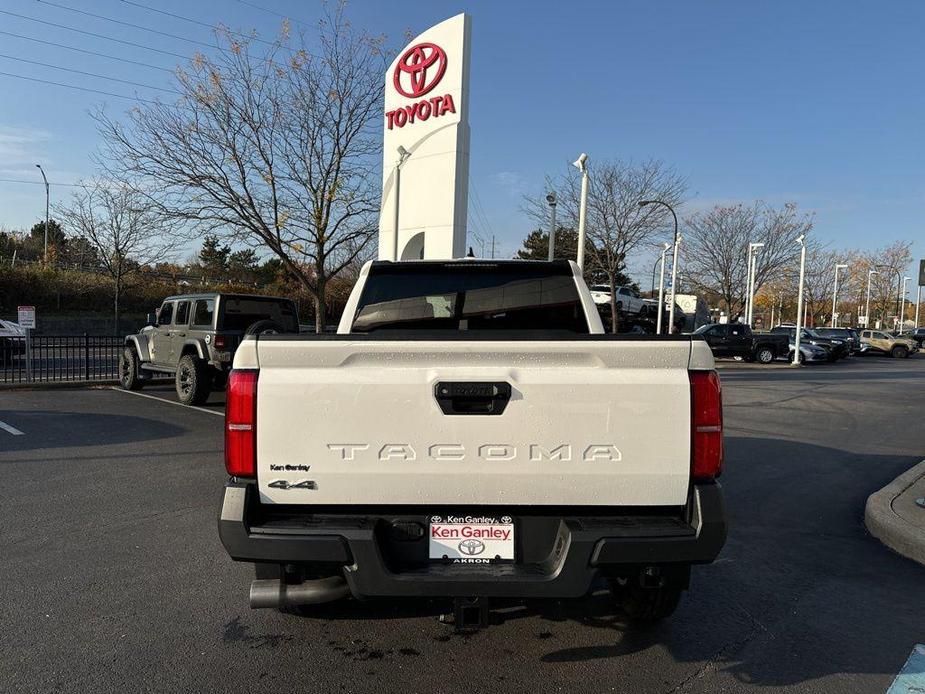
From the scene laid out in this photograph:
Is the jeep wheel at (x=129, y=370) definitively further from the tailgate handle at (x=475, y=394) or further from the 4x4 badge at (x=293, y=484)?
the tailgate handle at (x=475, y=394)

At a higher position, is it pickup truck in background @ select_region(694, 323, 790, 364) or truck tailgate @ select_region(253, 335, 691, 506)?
truck tailgate @ select_region(253, 335, 691, 506)

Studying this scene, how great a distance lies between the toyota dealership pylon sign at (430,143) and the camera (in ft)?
43.2

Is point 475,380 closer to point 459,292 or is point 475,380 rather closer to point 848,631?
point 459,292

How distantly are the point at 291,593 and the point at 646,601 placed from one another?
73.6 inches

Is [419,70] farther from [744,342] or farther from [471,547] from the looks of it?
[744,342]

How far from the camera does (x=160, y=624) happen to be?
352 centimetres

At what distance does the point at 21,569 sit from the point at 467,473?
343 centimetres

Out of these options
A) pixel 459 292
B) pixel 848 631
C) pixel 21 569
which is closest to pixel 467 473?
pixel 459 292

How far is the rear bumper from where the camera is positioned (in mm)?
2646

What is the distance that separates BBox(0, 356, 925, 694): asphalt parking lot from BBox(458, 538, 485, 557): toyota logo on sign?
424 mm

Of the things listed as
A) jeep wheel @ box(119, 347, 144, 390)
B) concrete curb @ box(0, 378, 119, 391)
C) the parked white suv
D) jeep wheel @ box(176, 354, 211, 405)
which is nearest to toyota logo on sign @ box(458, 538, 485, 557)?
jeep wheel @ box(176, 354, 211, 405)

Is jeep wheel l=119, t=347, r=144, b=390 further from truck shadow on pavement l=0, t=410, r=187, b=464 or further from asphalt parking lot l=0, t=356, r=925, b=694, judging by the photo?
asphalt parking lot l=0, t=356, r=925, b=694

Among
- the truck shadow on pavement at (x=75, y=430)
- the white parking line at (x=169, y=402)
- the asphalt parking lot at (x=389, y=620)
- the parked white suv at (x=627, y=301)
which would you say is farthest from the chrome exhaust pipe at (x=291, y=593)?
the parked white suv at (x=627, y=301)

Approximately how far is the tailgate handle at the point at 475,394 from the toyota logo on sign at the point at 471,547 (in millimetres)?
581
